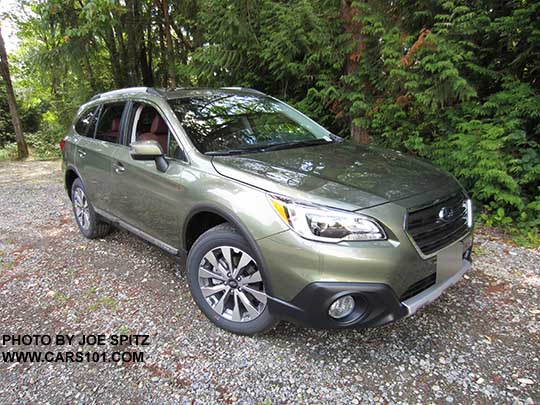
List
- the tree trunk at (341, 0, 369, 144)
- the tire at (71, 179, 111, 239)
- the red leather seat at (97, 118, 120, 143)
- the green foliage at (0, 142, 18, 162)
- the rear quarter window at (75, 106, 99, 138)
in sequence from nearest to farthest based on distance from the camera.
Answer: the red leather seat at (97, 118, 120, 143), the rear quarter window at (75, 106, 99, 138), the tire at (71, 179, 111, 239), the tree trunk at (341, 0, 369, 144), the green foliage at (0, 142, 18, 162)

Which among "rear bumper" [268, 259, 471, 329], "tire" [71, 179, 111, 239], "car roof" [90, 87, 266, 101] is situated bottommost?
"tire" [71, 179, 111, 239]

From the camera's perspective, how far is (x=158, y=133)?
3080 mm

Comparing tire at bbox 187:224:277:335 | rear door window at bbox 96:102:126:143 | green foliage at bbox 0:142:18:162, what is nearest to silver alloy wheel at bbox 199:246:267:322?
tire at bbox 187:224:277:335

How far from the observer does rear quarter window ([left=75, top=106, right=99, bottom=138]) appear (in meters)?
3.98

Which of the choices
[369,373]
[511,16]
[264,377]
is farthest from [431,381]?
[511,16]

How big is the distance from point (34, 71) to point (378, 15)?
7.74m

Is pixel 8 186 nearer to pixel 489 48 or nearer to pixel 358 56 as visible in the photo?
pixel 358 56

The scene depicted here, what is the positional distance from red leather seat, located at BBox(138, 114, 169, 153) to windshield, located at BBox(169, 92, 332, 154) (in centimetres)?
19

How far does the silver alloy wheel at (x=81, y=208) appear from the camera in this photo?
420 centimetres

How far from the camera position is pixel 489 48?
459 cm

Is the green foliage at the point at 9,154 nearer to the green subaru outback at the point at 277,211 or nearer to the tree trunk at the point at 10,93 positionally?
the tree trunk at the point at 10,93

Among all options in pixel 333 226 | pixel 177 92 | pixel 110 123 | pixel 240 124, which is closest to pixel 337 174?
pixel 333 226

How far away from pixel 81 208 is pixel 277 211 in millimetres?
3196

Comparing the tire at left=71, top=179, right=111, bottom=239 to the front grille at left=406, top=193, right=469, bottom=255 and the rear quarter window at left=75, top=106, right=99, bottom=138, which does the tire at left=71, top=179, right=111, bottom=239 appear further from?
the front grille at left=406, top=193, right=469, bottom=255
